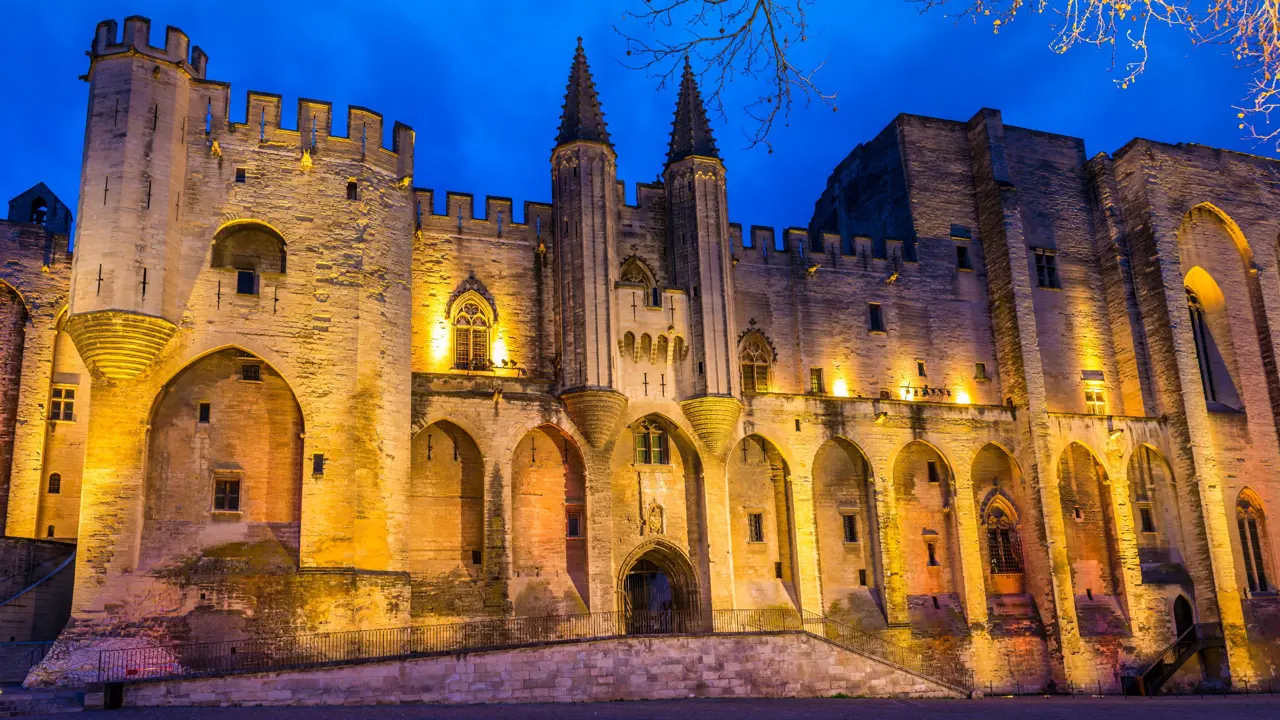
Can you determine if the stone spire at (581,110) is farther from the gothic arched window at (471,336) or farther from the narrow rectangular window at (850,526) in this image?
→ the narrow rectangular window at (850,526)

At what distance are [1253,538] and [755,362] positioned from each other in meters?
19.8

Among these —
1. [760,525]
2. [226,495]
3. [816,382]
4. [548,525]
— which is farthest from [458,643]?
[816,382]

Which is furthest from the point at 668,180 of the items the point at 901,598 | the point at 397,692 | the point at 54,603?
the point at 54,603

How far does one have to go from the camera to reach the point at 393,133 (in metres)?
29.9

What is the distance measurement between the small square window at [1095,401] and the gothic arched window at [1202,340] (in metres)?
4.44

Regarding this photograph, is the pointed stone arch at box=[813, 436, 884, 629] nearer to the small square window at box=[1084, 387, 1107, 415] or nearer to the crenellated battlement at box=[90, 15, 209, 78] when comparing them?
the small square window at box=[1084, 387, 1107, 415]

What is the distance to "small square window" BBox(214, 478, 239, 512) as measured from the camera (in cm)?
2520

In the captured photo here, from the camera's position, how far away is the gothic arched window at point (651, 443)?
31.6m

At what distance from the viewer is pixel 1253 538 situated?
38062 mm

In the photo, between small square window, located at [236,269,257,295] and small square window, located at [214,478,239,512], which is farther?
small square window, located at [236,269,257,295]

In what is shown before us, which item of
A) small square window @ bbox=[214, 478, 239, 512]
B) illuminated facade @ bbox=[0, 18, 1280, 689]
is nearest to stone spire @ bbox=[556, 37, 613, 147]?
illuminated facade @ bbox=[0, 18, 1280, 689]

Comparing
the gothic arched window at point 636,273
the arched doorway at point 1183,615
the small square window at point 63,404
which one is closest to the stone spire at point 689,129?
the gothic arched window at point 636,273

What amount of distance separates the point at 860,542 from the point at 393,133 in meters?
18.9

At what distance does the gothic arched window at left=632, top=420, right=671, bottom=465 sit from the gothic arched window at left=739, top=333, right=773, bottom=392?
12.9 feet
